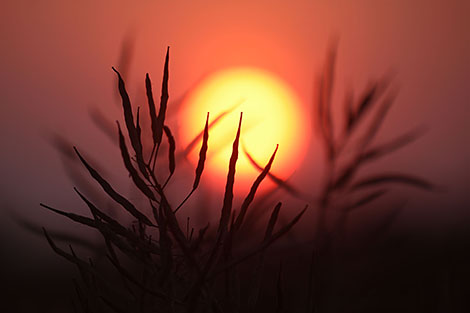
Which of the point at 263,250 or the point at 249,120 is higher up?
the point at 249,120

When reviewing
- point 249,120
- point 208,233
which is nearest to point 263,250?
point 208,233

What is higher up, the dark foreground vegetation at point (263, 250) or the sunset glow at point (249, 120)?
the sunset glow at point (249, 120)

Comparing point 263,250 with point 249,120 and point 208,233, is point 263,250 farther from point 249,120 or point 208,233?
point 249,120

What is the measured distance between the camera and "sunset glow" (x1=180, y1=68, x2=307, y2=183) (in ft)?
2.26

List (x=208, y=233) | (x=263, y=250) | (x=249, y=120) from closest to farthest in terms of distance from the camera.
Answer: (x=263, y=250)
(x=208, y=233)
(x=249, y=120)

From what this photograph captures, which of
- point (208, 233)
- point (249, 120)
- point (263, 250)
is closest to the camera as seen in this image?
point (263, 250)

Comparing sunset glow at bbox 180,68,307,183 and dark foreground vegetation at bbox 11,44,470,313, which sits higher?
sunset glow at bbox 180,68,307,183

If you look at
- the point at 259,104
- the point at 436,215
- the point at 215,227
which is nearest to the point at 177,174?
the point at 215,227

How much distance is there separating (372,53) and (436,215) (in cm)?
32

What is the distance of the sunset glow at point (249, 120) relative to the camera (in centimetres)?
69

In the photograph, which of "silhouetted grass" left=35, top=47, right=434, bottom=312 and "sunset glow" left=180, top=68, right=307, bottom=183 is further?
"sunset glow" left=180, top=68, right=307, bottom=183

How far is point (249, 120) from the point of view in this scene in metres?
0.67

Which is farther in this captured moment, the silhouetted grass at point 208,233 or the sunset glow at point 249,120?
the sunset glow at point 249,120

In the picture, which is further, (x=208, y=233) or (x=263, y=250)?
(x=208, y=233)
